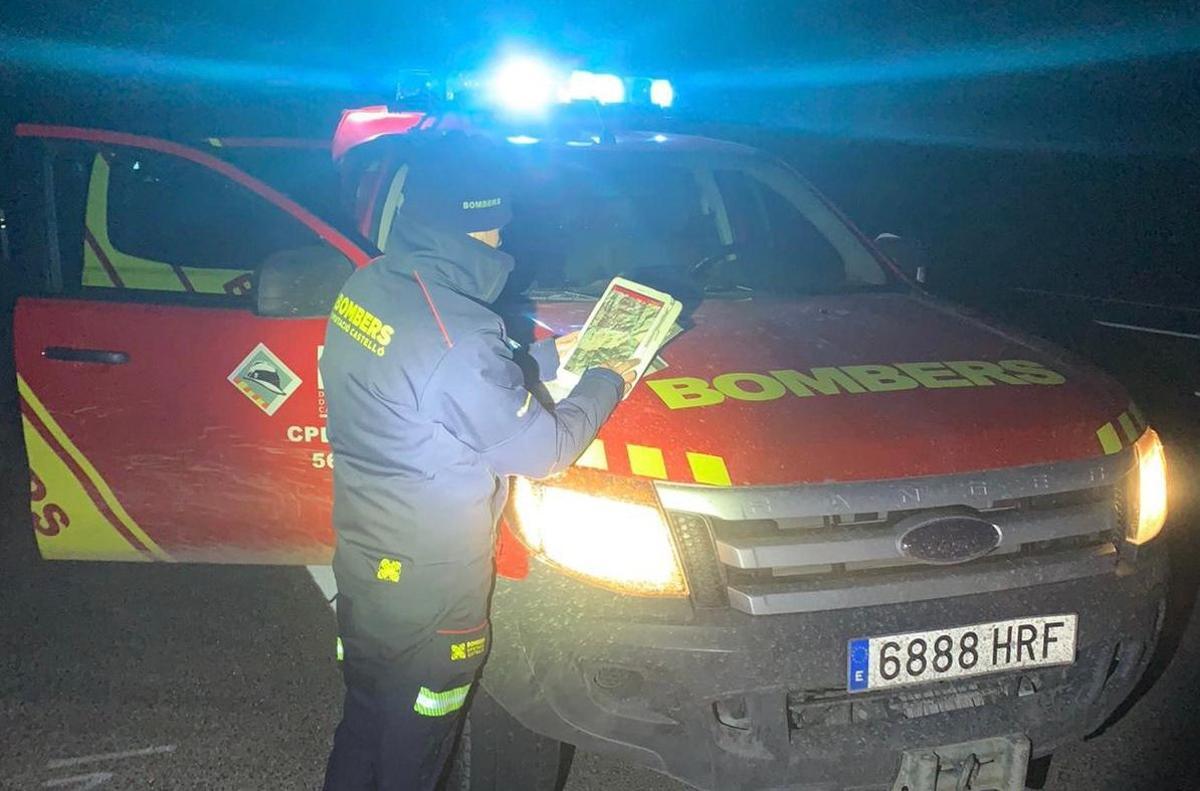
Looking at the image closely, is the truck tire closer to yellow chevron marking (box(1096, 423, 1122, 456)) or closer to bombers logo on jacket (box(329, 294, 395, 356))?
bombers logo on jacket (box(329, 294, 395, 356))

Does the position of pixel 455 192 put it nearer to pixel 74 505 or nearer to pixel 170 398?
pixel 170 398

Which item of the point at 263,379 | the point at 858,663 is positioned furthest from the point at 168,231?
the point at 858,663

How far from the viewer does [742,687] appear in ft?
7.43

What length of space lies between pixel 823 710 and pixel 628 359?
867 mm

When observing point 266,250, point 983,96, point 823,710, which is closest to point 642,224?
point 266,250

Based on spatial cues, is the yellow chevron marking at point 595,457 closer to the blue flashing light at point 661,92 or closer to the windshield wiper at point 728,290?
the windshield wiper at point 728,290

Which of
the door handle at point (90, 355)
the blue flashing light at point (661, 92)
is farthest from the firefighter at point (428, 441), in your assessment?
the blue flashing light at point (661, 92)

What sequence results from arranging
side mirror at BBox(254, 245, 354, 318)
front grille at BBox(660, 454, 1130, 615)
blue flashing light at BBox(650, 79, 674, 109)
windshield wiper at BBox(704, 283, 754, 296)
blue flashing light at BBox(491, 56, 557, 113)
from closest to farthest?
1. front grille at BBox(660, 454, 1130, 615)
2. side mirror at BBox(254, 245, 354, 318)
3. windshield wiper at BBox(704, 283, 754, 296)
4. blue flashing light at BBox(491, 56, 557, 113)
5. blue flashing light at BBox(650, 79, 674, 109)

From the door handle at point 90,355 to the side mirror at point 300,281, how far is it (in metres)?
0.49

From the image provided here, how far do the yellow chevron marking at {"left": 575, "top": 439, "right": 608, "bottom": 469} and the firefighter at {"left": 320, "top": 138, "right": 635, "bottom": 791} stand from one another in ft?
0.20

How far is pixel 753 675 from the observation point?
226cm

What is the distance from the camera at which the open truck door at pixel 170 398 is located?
10.7 ft

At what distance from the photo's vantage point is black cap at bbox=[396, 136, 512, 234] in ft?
7.32

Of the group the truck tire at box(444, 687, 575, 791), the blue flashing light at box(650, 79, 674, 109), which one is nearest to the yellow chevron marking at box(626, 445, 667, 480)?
the truck tire at box(444, 687, 575, 791)
